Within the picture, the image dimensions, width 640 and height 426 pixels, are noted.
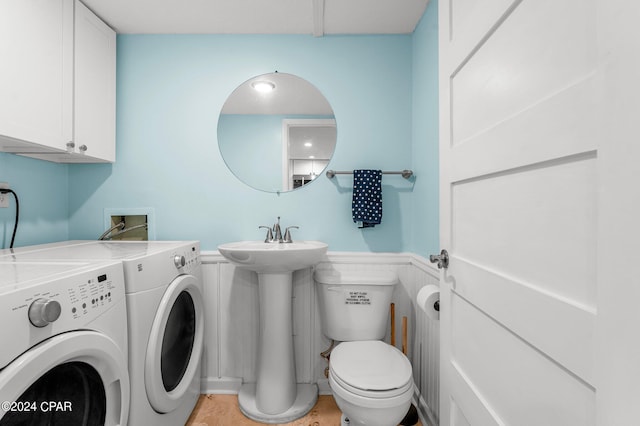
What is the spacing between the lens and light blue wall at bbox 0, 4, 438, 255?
5.89 feet

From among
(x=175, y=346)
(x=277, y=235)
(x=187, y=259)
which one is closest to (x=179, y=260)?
(x=187, y=259)

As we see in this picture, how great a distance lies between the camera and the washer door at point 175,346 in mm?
1146

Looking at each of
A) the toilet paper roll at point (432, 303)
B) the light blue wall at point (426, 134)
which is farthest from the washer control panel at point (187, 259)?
the light blue wall at point (426, 134)

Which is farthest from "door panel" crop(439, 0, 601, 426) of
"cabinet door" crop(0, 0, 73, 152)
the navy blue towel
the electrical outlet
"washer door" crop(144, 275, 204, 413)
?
the electrical outlet

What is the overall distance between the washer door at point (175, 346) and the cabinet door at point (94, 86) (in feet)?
3.14

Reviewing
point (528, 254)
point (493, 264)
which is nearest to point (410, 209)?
point (493, 264)

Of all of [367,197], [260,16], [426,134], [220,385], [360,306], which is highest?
[260,16]

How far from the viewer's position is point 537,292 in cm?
54

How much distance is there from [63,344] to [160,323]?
0.46 meters

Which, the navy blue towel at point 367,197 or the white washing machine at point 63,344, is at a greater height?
the navy blue towel at point 367,197

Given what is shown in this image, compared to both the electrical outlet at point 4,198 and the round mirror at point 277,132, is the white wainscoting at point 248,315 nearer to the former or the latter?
the round mirror at point 277,132

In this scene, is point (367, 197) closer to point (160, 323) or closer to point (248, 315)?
point (248, 315)

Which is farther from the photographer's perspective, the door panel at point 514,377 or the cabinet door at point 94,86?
the cabinet door at point 94,86

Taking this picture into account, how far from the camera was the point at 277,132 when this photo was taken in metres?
1.79
